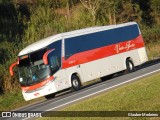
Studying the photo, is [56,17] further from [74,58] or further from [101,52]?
[74,58]

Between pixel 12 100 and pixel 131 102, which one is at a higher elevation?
pixel 131 102

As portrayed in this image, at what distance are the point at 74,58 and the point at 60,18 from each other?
28.7m

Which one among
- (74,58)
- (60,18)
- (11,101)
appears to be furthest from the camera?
(60,18)

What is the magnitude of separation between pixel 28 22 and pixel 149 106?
41024mm

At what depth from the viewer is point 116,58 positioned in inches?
1309

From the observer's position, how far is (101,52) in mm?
31766

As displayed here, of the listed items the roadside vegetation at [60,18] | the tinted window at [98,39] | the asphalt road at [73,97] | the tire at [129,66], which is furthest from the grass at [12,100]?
the roadside vegetation at [60,18]

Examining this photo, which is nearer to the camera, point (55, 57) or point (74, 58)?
point (55, 57)

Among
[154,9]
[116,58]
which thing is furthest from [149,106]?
[154,9]

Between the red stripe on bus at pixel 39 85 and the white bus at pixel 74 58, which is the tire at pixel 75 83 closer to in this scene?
the white bus at pixel 74 58

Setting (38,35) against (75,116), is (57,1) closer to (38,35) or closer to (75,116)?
(38,35)

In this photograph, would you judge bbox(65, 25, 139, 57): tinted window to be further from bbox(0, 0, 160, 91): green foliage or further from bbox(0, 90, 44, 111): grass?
bbox(0, 0, 160, 91): green foliage

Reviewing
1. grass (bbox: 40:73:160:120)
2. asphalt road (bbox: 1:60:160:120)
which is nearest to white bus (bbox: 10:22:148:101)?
asphalt road (bbox: 1:60:160:120)

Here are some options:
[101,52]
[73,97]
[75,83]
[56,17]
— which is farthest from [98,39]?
[56,17]
